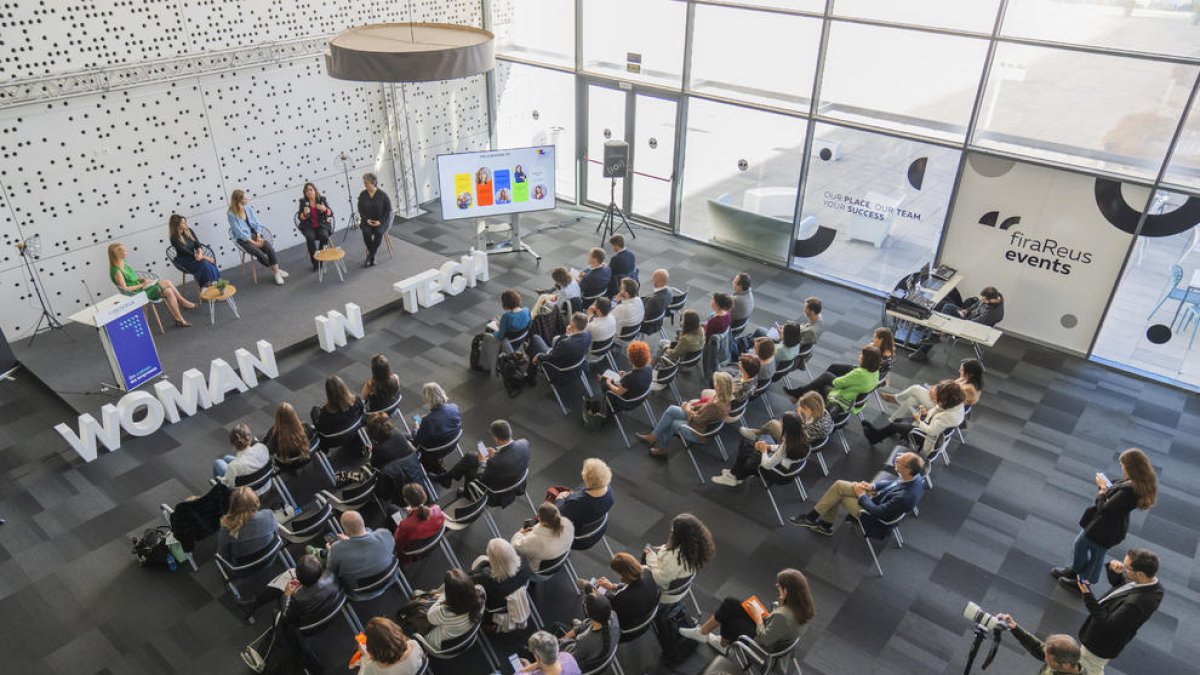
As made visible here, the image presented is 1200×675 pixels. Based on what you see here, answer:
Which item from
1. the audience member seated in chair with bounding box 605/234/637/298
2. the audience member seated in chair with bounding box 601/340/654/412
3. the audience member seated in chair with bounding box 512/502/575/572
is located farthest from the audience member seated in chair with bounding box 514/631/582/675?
the audience member seated in chair with bounding box 605/234/637/298

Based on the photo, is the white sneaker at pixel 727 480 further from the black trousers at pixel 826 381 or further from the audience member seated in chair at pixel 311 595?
the audience member seated in chair at pixel 311 595

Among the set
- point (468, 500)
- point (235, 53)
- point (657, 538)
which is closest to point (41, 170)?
point (235, 53)

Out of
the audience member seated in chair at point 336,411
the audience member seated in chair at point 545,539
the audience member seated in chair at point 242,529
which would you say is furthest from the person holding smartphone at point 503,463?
the audience member seated in chair at point 242,529

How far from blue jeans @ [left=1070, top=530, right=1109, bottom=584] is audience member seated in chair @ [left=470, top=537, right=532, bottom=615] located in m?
4.21

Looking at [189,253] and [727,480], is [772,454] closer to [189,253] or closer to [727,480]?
[727,480]

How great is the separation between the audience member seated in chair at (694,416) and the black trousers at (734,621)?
6.35 feet

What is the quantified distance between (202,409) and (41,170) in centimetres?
325

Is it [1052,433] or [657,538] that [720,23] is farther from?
[657,538]

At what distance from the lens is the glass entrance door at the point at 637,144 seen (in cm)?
1167

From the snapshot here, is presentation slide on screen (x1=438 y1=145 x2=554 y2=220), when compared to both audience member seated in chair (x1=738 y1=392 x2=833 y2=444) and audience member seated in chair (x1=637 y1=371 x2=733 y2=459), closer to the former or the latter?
audience member seated in chair (x1=637 y1=371 x2=733 y2=459)

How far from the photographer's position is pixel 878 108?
9617mm

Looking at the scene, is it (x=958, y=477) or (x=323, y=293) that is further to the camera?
(x=323, y=293)

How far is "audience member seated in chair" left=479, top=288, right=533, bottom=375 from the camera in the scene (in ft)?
26.1

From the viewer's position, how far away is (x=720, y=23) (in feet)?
34.4
